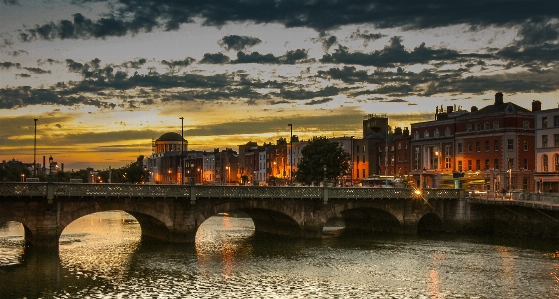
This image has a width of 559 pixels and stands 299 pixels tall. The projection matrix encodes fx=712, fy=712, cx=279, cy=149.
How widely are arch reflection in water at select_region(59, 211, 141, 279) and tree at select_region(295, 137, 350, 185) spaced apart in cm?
3913

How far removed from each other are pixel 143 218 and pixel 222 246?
1095cm

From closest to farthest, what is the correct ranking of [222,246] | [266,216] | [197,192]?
1. [197,192]
2. [222,246]
3. [266,216]

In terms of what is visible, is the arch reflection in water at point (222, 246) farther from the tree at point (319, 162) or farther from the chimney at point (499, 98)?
the chimney at point (499, 98)

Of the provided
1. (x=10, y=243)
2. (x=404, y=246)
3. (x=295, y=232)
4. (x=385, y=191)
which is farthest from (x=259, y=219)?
(x=10, y=243)

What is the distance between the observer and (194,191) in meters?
67.8

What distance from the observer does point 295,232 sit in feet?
253

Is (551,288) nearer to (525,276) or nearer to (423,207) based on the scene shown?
(525,276)

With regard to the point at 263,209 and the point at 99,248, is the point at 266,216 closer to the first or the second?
the point at 263,209

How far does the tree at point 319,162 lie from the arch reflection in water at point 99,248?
3913cm

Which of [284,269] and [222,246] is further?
[222,246]

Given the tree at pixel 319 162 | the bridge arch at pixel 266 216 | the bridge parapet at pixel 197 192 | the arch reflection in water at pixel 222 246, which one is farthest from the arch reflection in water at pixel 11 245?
the tree at pixel 319 162

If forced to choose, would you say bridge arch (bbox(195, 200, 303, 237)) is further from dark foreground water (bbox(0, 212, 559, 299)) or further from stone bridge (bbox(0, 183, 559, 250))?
dark foreground water (bbox(0, 212, 559, 299))

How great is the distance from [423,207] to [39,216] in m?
43.7

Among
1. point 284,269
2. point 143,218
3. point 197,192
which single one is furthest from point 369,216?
point 284,269
